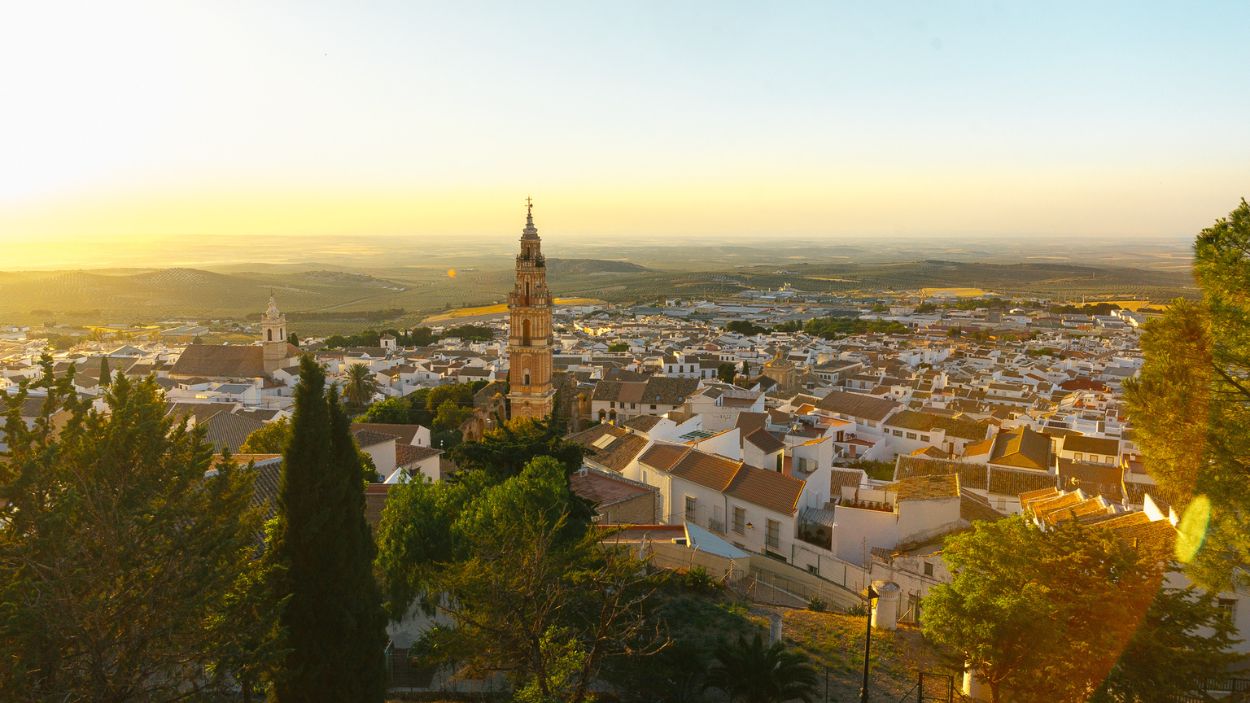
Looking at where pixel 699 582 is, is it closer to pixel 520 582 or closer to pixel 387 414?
pixel 520 582

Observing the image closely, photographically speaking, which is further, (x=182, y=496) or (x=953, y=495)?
(x=953, y=495)

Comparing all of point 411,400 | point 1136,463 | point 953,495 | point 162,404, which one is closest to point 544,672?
point 162,404

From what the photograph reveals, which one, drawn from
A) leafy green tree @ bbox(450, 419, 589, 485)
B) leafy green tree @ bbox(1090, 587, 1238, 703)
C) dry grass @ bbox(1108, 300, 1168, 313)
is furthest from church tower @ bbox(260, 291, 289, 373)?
dry grass @ bbox(1108, 300, 1168, 313)

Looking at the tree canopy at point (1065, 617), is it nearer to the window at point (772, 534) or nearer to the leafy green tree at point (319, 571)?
the leafy green tree at point (319, 571)

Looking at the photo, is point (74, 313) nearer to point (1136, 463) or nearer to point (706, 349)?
point (706, 349)

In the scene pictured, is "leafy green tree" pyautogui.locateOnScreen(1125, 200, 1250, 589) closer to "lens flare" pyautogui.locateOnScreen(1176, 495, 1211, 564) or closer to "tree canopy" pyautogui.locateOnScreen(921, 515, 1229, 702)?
"lens flare" pyautogui.locateOnScreen(1176, 495, 1211, 564)

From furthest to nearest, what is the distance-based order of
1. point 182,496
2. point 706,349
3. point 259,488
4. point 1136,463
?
1. point 706,349
2. point 1136,463
3. point 259,488
4. point 182,496

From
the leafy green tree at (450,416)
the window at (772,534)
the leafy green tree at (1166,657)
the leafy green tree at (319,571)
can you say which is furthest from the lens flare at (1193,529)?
the leafy green tree at (450,416)
